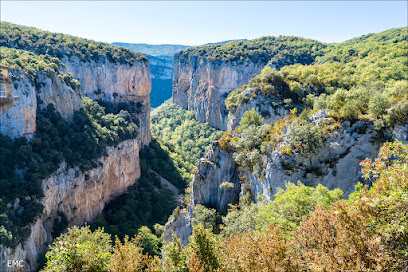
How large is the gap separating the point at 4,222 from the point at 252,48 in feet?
302

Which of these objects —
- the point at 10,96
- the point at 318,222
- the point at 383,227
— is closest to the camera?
the point at 383,227

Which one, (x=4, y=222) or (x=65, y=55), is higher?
(x=65, y=55)

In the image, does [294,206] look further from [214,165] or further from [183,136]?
[183,136]

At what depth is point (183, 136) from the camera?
94.3 m

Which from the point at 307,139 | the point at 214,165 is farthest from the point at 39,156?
the point at 307,139

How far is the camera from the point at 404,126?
15484mm

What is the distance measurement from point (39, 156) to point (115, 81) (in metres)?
39.1

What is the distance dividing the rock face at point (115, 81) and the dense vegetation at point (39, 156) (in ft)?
54.0

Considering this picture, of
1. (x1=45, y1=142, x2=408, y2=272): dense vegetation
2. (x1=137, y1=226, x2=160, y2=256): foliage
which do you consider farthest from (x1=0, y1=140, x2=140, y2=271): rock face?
(x1=45, y1=142, x2=408, y2=272): dense vegetation

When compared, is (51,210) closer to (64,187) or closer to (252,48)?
(64,187)

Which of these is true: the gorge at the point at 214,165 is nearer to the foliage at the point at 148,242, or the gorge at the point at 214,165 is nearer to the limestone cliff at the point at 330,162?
the limestone cliff at the point at 330,162

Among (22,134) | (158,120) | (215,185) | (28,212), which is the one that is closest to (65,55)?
(22,134)

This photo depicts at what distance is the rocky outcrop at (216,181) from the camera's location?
82.4 ft

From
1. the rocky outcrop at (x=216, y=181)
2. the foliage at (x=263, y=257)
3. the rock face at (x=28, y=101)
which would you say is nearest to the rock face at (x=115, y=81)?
the rock face at (x=28, y=101)
